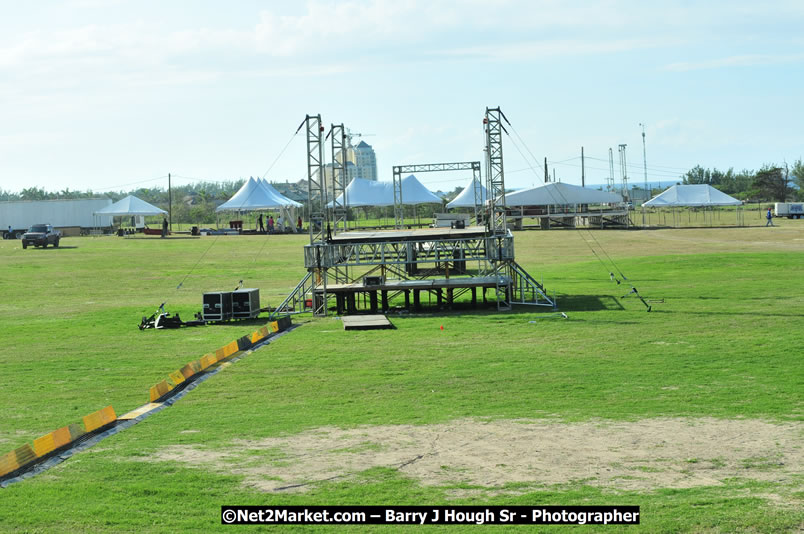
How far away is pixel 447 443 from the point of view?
38.3 feet

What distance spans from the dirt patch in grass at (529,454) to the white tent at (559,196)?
73699mm

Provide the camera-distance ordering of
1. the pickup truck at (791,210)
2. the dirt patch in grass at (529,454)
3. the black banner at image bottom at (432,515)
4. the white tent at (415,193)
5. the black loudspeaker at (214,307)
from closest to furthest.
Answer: the black banner at image bottom at (432,515), the dirt patch in grass at (529,454), the black loudspeaker at (214,307), the white tent at (415,193), the pickup truck at (791,210)

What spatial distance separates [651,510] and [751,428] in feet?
12.9

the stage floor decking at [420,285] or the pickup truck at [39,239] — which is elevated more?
the pickup truck at [39,239]

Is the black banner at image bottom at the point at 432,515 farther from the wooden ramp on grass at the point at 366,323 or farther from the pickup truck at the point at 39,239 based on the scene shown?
the pickup truck at the point at 39,239

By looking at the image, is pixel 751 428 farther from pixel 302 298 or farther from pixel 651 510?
pixel 302 298

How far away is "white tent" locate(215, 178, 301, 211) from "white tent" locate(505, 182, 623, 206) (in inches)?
826

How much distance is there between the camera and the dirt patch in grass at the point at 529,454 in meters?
9.95

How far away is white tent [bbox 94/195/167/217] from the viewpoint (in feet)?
301

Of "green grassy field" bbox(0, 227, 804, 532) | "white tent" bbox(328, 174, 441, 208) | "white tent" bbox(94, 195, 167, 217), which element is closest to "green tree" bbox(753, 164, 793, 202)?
"white tent" bbox(328, 174, 441, 208)

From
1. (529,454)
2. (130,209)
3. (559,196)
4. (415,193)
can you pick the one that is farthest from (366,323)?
(130,209)

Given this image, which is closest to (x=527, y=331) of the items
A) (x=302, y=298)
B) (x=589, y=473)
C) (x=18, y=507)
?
(x=302, y=298)

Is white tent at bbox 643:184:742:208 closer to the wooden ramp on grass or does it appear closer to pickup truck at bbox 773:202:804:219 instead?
pickup truck at bbox 773:202:804:219

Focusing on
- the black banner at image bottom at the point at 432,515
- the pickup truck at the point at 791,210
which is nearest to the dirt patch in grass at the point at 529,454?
the black banner at image bottom at the point at 432,515
